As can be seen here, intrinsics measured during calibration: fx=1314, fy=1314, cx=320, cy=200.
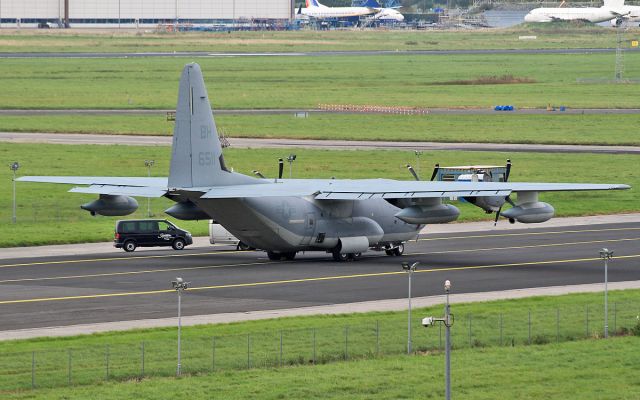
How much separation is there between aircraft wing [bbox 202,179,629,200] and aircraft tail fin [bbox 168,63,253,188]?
0.93 metres

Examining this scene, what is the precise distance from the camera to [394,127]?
145 metres

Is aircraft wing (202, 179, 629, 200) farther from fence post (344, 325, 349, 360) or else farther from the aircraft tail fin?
fence post (344, 325, 349, 360)

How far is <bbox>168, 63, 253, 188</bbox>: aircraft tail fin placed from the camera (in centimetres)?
6744

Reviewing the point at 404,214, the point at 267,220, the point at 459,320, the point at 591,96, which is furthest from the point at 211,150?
the point at 591,96

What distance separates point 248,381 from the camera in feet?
149

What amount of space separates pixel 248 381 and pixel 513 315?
611 inches


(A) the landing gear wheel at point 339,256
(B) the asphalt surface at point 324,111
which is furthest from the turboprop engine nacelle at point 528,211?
(B) the asphalt surface at point 324,111

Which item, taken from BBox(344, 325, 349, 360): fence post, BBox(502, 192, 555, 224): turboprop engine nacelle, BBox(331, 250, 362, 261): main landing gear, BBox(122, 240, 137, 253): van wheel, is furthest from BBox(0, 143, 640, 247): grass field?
BBox(344, 325, 349, 360): fence post

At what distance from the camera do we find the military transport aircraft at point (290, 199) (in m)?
67.4

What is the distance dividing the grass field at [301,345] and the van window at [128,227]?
24.6m

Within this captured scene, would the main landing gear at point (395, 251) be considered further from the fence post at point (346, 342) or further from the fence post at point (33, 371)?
the fence post at point (33, 371)

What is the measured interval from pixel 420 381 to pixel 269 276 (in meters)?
22.2

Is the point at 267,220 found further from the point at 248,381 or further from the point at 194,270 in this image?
the point at 248,381

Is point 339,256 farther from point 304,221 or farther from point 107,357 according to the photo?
point 107,357
